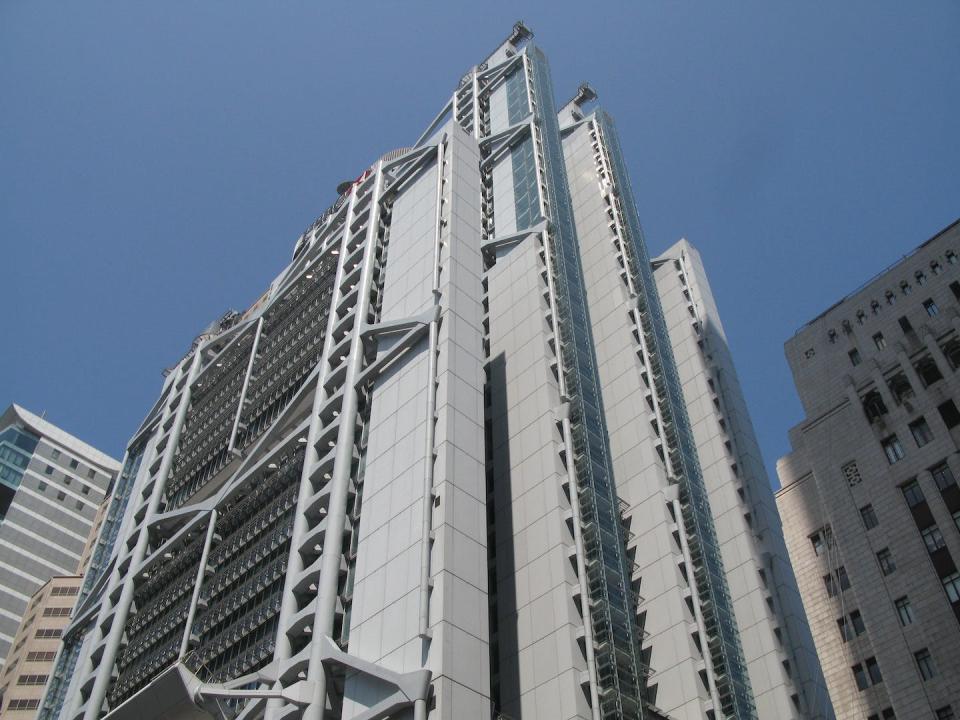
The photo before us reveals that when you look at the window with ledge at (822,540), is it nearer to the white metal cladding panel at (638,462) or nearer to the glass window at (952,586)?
the glass window at (952,586)

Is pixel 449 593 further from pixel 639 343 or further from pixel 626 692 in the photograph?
pixel 639 343

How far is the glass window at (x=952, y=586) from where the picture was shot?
56188mm

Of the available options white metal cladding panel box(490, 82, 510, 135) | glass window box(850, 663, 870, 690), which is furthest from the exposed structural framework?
glass window box(850, 663, 870, 690)

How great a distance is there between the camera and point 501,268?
70.6 m

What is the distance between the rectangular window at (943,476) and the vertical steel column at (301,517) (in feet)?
118

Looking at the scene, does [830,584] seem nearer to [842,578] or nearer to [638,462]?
[842,578]

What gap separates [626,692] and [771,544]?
2173 cm

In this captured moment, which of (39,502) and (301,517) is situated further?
(39,502)

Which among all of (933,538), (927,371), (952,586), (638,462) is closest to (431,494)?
(638,462)

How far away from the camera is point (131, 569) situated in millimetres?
68875

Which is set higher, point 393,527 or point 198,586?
point 198,586

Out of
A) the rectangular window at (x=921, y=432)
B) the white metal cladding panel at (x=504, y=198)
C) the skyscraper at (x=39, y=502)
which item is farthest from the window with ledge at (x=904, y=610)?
the skyscraper at (x=39, y=502)

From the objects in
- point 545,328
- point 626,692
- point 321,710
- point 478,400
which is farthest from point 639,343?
point 321,710

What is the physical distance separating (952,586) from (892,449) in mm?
11267
